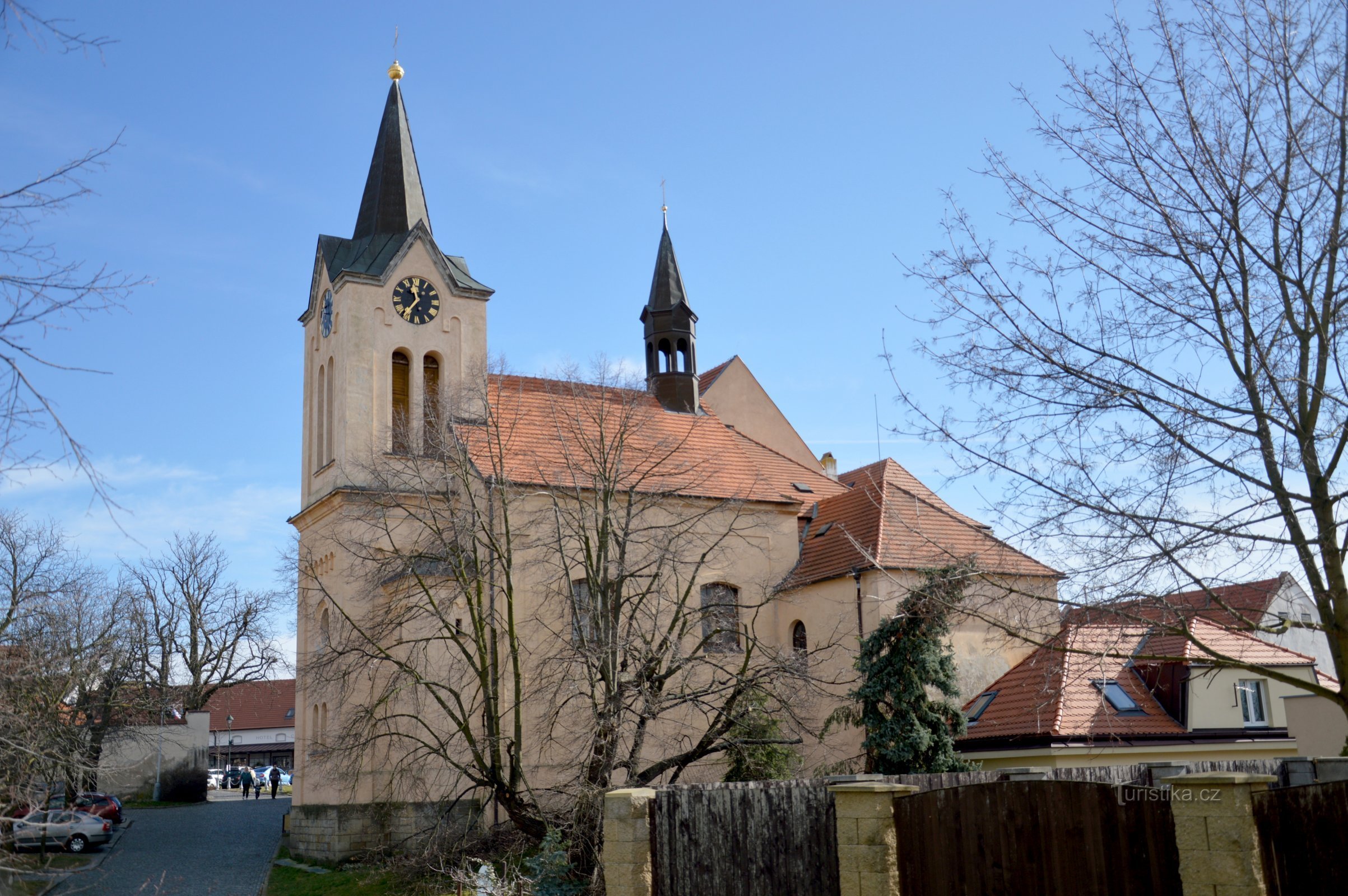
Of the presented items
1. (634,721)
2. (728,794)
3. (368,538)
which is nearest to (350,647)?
(634,721)

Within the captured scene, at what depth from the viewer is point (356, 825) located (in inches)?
1021

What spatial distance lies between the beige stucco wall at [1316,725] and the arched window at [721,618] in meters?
10.6

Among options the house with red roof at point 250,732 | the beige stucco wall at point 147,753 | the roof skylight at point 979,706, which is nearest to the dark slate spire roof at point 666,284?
the roof skylight at point 979,706

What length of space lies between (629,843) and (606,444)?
1108cm

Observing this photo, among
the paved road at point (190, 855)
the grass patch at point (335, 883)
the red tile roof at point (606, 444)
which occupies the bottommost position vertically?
the paved road at point (190, 855)

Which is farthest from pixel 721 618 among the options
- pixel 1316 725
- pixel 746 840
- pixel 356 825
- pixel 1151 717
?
pixel 1316 725

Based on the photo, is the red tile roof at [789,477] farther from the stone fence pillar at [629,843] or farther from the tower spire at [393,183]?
the stone fence pillar at [629,843]

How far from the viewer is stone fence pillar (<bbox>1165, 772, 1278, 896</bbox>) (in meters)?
8.83

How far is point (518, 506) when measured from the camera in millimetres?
26125

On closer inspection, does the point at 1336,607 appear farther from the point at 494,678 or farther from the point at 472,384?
the point at 472,384

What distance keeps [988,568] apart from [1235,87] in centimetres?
481

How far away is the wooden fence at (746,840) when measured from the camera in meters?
12.2

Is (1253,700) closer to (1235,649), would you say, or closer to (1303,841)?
(1235,649)

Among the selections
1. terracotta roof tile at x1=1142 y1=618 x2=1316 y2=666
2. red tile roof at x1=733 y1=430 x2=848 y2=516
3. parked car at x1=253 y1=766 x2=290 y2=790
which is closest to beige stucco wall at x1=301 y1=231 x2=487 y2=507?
red tile roof at x1=733 y1=430 x2=848 y2=516
